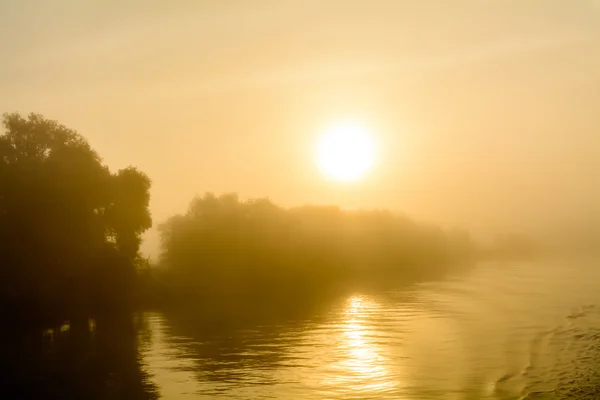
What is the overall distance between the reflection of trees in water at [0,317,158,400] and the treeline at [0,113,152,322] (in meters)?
3.26

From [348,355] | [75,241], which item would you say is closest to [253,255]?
[75,241]

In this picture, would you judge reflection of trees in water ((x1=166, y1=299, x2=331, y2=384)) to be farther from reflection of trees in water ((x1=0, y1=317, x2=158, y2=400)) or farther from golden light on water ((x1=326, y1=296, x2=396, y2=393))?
reflection of trees in water ((x1=0, y1=317, x2=158, y2=400))

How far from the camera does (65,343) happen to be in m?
66.2

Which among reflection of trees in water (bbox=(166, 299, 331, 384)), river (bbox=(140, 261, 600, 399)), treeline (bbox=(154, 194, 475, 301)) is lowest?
river (bbox=(140, 261, 600, 399))

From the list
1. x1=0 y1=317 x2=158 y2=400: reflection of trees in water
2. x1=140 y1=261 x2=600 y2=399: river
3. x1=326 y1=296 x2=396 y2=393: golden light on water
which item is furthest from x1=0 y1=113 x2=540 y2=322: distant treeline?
x1=326 y1=296 x2=396 y2=393: golden light on water

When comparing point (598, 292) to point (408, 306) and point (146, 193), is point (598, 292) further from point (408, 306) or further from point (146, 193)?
point (146, 193)

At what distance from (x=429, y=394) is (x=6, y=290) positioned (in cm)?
4592

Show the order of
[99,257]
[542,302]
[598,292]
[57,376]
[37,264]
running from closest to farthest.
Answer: [57,376] → [37,264] → [99,257] → [542,302] → [598,292]

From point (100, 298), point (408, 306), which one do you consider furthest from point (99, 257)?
point (408, 306)

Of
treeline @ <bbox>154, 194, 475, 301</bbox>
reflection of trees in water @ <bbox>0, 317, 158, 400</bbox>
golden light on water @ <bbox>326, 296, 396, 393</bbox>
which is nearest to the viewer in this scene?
reflection of trees in water @ <bbox>0, 317, 158, 400</bbox>

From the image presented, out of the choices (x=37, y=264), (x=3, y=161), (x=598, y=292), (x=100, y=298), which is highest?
(x=3, y=161)

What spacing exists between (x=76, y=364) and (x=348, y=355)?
24191mm

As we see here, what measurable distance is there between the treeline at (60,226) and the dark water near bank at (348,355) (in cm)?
447

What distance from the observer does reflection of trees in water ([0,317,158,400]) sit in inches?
1793
